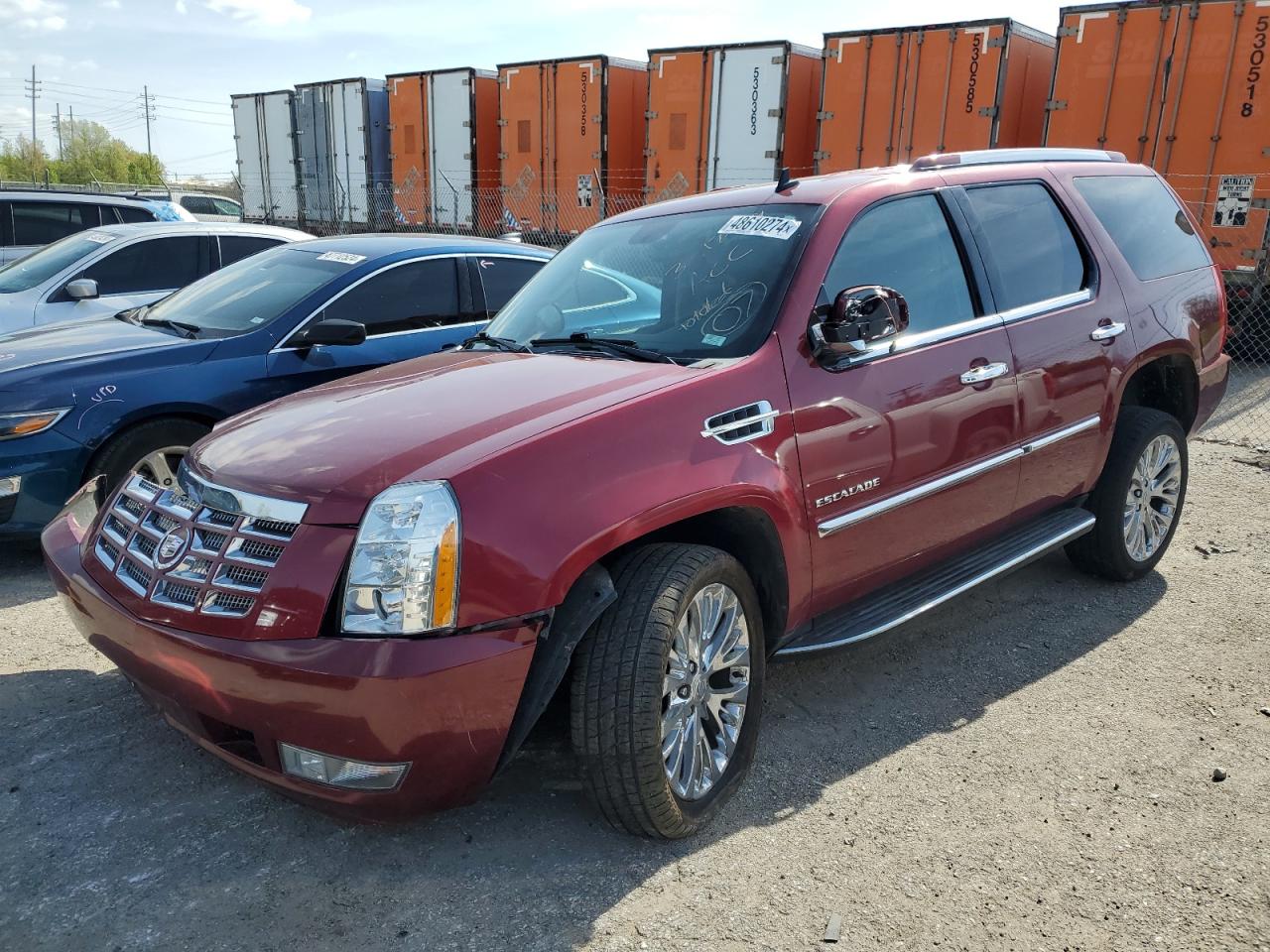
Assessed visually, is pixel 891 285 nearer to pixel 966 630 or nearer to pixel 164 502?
pixel 966 630

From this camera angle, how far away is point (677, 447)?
2.69 metres

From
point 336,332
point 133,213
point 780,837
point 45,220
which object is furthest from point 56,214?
point 780,837

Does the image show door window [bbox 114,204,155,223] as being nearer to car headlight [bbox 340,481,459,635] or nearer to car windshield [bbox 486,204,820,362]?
car windshield [bbox 486,204,820,362]

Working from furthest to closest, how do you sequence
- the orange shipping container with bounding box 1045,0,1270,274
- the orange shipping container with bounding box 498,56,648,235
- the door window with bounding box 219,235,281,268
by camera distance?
the orange shipping container with bounding box 498,56,648,235, the orange shipping container with bounding box 1045,0,1270,274, the door window with bounding box 219,235,281,268

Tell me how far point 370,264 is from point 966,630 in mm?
3742

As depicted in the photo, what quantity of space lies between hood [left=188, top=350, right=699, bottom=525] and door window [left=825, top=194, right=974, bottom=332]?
858 mm

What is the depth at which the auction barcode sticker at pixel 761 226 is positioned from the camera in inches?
132

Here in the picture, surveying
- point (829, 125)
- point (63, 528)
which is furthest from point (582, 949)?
point (829, 125)

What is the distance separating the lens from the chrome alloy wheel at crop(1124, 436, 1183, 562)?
15.0ft

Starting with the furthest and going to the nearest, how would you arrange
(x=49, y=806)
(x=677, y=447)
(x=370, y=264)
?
(x=370, y=264)
(x=49, y=806)
(x=677, y=447)

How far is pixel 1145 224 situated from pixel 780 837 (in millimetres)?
3532

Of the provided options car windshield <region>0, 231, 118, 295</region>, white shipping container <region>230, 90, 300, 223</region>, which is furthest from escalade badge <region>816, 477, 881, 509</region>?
white shipping container <region>230, 90, 300, 223</region>

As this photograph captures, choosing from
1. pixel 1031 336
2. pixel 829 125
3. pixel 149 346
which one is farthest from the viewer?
pixel 829 125

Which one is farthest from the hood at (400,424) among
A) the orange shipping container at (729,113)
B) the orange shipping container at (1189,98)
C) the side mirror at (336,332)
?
the orange shipping container at (729,113)
